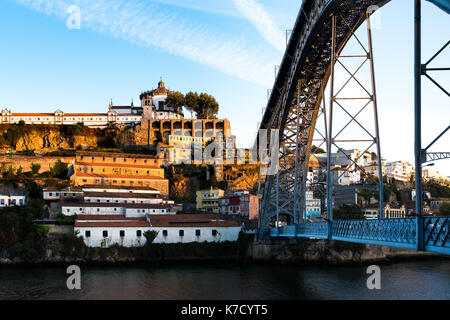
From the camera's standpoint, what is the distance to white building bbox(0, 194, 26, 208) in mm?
47062

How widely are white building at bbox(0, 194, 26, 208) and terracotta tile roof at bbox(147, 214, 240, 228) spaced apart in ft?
47.3

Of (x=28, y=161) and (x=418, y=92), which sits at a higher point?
(x=28, y=161)

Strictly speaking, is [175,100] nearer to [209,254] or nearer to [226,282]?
[209,254]

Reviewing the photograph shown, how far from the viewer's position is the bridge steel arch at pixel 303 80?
24.2 metres

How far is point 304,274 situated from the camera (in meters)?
35.8

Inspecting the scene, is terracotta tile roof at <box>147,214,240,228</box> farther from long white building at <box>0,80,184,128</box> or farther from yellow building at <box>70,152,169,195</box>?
long white building at <box>0,80,184,128</box>

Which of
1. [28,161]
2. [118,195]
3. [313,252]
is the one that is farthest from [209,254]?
[28,161]

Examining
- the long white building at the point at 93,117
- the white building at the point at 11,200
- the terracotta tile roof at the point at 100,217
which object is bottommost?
the terracotta tile roof at the point at 100,217

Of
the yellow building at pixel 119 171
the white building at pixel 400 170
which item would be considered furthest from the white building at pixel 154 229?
the white building at pixel 400 170

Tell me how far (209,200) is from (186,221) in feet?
51.0

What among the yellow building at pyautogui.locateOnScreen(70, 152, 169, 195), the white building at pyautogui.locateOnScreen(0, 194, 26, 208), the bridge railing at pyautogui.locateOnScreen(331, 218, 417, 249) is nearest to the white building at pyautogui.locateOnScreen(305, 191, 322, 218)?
the yellow building at pyautogui.locateOnScreen(70, 152, 169, 195)

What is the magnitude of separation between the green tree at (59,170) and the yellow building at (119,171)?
188cm

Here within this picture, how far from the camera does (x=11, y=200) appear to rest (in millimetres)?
47688

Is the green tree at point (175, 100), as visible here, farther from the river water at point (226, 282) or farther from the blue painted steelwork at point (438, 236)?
the blue painted steelwork at point (438, 236)
